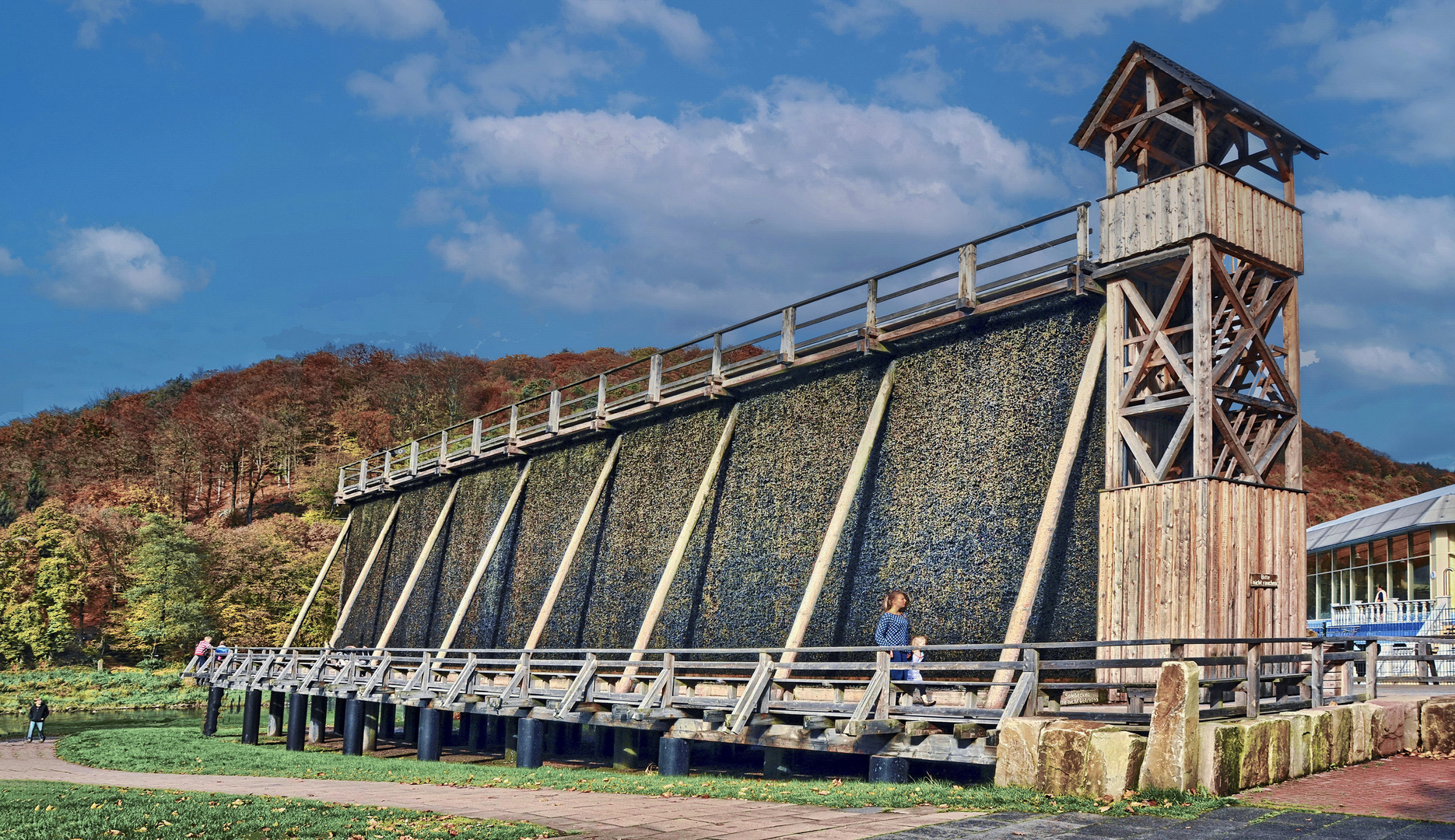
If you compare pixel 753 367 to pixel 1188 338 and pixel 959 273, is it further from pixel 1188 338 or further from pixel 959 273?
pixel 1188 338

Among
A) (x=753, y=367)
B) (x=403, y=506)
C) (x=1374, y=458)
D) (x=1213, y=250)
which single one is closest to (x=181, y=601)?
(x=403, y=506)

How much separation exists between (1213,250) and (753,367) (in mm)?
9506

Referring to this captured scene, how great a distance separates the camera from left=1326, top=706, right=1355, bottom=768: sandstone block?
37.6 feet

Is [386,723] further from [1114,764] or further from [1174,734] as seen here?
[1174,734]

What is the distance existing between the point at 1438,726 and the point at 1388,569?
2680 cm

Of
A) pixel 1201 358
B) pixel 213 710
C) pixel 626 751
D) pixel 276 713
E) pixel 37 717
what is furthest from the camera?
pixel 276 713

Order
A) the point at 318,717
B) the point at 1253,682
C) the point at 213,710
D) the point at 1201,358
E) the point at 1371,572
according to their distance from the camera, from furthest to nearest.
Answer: the point at 1371,572
the point at 213,710
the point at 318,717
the point at 1201,358
the point at 1253,682

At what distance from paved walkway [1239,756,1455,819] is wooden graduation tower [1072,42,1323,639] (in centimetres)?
238

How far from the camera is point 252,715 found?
29969mm

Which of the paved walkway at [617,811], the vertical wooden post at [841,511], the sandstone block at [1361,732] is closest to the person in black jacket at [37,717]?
the paved walkway at [617,811]

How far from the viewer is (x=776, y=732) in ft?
45.4

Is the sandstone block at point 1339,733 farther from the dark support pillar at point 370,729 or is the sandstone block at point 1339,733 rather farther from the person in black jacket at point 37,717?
the person in black jacket at point 37,717

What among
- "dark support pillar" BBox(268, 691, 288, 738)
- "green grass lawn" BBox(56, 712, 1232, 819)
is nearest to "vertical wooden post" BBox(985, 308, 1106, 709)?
"green grass lawn" BBox(56, 712, 1232, 819)

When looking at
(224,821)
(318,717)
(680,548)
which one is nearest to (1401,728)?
(680,548)
